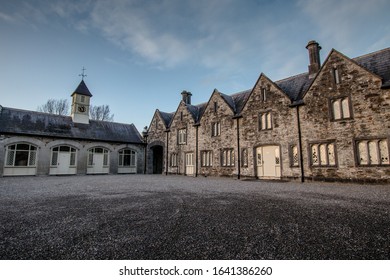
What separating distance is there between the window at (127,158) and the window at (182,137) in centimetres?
735

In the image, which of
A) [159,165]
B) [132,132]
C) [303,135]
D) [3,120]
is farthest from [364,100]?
[3,120]

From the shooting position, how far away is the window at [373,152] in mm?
11325

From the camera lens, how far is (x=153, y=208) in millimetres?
5688

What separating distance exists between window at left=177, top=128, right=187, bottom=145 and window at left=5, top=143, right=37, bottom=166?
47.8ft

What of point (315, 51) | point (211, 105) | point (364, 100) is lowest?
point (364, 100)

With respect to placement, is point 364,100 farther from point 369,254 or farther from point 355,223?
point 369,254

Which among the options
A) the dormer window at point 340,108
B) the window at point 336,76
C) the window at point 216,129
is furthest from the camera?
the window at point 216,129

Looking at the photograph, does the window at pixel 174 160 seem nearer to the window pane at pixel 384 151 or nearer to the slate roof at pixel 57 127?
the slate roof at pixel 57 127

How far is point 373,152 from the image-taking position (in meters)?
11.7

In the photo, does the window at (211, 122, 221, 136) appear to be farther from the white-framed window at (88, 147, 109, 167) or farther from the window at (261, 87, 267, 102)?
the white-framed window at (88, 147, 109, 167)

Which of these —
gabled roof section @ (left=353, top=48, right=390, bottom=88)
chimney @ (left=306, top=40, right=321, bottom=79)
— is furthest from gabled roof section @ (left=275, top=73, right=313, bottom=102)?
gabled roof section @ (left=353, top=48, right=390, bottom=88)

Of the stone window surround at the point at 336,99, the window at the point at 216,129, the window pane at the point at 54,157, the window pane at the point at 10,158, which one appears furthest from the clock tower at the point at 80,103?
the stone window surround at the point at 336,99

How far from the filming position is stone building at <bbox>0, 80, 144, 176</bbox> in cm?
1936

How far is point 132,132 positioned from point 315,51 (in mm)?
23228
